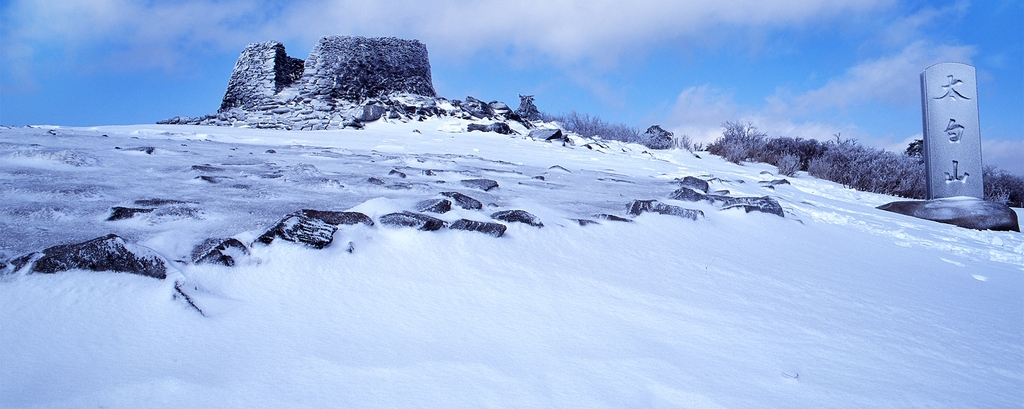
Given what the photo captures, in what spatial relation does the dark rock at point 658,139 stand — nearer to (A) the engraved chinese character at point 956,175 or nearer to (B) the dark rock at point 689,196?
(A) the engraved chinese character at point 956,175

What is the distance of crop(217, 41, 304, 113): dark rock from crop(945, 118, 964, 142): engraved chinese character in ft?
44.1

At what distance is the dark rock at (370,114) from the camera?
10688 millimetres

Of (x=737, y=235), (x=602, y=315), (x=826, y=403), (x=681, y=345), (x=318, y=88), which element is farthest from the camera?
(x=318, y=88)

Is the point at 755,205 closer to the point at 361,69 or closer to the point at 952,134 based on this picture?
the point at 952,134

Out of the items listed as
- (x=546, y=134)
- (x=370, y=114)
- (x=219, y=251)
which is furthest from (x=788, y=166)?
(x=219, y=251)

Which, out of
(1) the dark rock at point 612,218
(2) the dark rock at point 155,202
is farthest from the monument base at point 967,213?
(2) the dark rock at point 155,202

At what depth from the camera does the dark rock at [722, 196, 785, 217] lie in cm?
298

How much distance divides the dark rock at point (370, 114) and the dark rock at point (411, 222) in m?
9.30

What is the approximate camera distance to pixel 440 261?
1592mm

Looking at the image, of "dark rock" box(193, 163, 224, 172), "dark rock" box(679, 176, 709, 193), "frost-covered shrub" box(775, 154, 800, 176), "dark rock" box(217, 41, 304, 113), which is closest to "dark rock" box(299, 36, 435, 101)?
"dark rock" box(217, 41, 304, 113)

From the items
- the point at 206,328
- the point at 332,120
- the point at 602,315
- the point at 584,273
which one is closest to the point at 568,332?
the point at 602,315

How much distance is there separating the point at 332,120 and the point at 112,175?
829 centimetres

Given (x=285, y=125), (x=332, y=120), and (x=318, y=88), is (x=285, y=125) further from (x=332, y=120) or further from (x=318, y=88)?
(x=318, y=88)

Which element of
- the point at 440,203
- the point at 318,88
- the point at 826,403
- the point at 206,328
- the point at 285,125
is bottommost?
the point at 826,403
